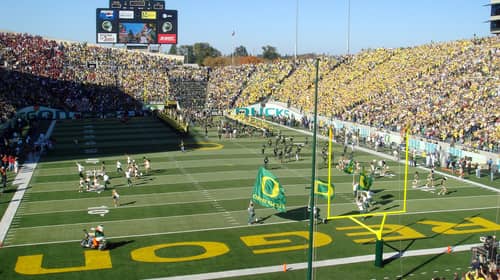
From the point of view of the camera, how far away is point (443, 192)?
86.3 ft

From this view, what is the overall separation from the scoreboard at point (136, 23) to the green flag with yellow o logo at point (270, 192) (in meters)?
55.9

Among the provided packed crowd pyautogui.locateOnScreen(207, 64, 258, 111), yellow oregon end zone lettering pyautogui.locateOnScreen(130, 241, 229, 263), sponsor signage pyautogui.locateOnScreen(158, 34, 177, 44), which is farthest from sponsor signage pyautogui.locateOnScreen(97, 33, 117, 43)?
yellow oregon end zone lettering pyautogui.locateOnScreen(130, 241, 229, 263)

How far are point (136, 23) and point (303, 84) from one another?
23497 mm

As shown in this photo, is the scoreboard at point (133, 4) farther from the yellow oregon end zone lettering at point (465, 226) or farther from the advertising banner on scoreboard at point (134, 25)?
the yellow oregon end zone lettering at point (465, 226)

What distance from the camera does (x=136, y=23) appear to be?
70.9 m

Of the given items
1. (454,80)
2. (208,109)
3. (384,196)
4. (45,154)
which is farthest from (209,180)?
(208,109)

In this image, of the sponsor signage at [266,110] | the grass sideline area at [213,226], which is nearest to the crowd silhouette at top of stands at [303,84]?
the sponsor signage at [266,110]

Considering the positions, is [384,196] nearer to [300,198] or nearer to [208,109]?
[300,198]

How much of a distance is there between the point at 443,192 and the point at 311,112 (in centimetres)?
3128

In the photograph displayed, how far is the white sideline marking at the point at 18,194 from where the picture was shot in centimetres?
2000

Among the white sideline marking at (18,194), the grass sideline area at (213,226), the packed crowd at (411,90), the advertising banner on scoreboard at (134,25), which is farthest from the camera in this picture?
the advertising banner on scoreboard at (134,25)

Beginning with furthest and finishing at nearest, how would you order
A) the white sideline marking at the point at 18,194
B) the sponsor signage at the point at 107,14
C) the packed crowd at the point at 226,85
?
the packed crowd at the point at 226,85, the sponsor signage at the point at 107,14, the white sideline marking at the point at 18,194

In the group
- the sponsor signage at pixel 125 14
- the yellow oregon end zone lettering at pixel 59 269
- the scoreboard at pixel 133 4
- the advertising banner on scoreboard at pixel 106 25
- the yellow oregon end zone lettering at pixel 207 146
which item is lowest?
the yellow oregon end zone lettering at pixel 59 269

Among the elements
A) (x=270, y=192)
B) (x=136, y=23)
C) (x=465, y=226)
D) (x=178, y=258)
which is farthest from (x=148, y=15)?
(x=178, y=258)
